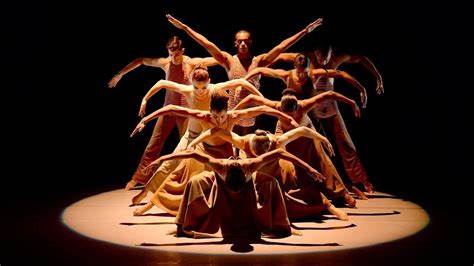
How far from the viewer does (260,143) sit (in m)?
6.77

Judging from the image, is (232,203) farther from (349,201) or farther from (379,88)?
(379,88)

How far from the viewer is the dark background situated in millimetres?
8953

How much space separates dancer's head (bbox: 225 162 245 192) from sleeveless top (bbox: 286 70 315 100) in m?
1.84

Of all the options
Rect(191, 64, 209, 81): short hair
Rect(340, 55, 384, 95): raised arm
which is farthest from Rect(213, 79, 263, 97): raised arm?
Rect(340, 55, 384, 95): raised arm

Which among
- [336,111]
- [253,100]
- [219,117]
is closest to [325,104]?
[336,111]

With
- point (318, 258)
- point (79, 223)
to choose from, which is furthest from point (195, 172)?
point (318, 258)

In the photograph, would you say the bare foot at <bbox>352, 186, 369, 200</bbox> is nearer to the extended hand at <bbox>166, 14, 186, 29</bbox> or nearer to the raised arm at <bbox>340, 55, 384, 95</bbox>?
the raised arm at <bbox>340, 55, 384, 95</bbox>

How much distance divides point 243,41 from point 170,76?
89 centimetres

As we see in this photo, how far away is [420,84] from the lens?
9.52 m

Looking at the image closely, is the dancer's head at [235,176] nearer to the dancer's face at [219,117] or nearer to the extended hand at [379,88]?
the dancer's face at [219,117]

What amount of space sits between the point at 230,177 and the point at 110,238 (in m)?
1.10

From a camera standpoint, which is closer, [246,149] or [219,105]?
[219,105]

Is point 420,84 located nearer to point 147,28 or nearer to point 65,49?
point 147,28

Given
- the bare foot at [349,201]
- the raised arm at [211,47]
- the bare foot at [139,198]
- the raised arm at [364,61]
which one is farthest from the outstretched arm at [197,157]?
the raised arm at [364,61]
